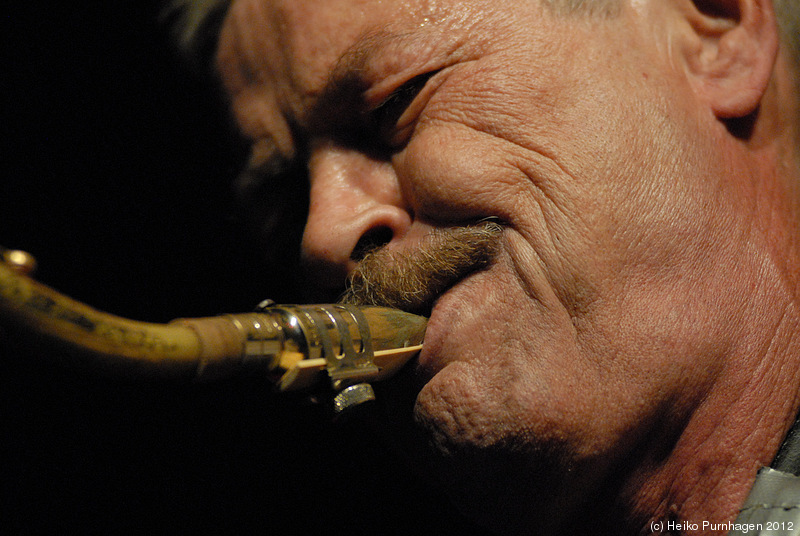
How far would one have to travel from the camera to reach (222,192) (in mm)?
1312

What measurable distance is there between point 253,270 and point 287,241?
0.76 feet

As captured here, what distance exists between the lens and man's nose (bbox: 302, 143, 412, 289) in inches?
33.0

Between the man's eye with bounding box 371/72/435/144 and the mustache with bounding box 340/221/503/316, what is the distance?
181 mm

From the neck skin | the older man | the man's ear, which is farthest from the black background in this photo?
the man's ear

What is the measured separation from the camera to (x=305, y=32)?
90 centimetres

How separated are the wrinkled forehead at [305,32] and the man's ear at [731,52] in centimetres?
37

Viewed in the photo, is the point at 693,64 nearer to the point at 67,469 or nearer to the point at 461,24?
the point at 461,24

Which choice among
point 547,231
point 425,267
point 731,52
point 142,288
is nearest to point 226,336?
point 425,267

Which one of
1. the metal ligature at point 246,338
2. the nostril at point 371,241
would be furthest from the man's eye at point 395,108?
the metal ligature at point 246,338

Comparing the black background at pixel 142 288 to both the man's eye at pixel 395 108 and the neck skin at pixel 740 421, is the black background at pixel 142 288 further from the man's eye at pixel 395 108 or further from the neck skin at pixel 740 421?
the neck skin at pixel 740 421

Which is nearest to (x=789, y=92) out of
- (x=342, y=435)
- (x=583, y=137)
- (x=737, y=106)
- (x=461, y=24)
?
(x=737, y=106)

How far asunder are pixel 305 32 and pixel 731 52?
0.61 m

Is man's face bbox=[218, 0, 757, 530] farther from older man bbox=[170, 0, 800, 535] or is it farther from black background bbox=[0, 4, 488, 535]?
black background bbox=[0, 4, 488, 535]

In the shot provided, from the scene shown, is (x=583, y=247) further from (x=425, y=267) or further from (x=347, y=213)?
(x=347, y=213)
